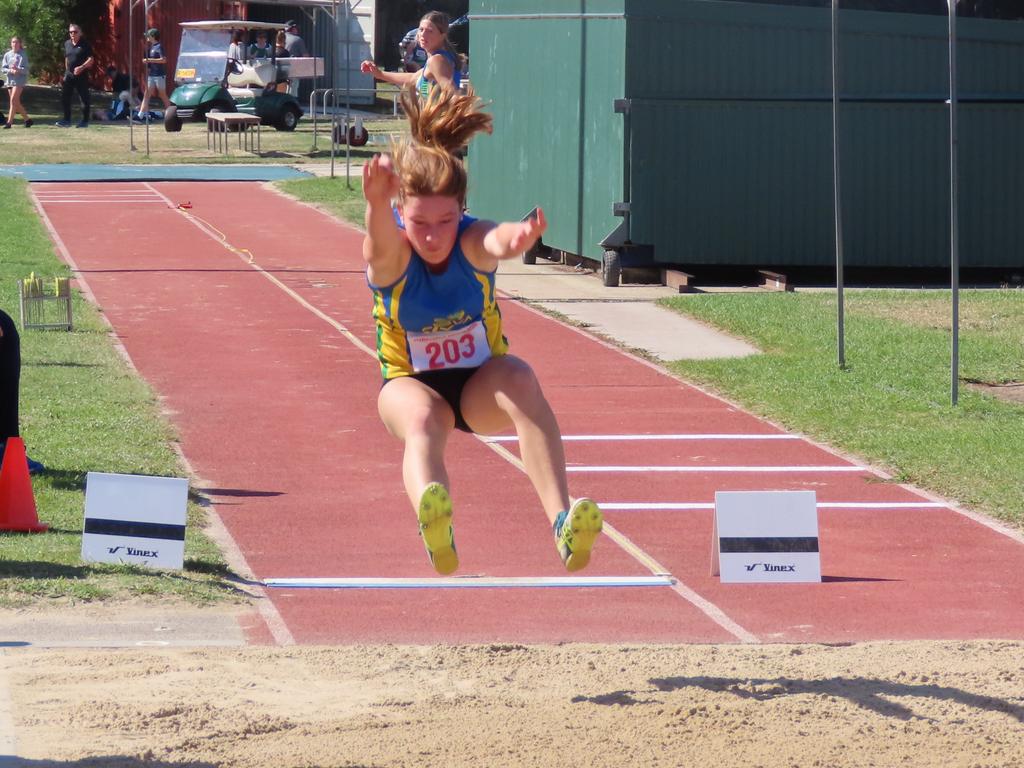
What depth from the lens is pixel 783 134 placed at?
18.4 m

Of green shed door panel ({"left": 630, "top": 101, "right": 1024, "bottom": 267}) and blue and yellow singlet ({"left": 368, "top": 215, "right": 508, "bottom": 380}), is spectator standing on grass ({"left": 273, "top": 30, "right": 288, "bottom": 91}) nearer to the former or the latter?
green shed door panel ({"left": 630, "top": 101, "right": 1024, "bottom": 267})

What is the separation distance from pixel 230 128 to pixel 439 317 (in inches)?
1312

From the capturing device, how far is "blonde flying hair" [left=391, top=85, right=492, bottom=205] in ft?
18.5

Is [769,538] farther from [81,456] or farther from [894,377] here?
[894,377]

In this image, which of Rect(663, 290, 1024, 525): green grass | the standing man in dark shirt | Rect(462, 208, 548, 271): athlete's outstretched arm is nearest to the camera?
Rect(462, 208, 548, 271): athlete's outstretched arm

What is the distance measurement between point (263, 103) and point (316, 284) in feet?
71.1

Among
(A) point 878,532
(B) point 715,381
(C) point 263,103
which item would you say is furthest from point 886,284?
(C) point 263,103

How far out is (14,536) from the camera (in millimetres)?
8125

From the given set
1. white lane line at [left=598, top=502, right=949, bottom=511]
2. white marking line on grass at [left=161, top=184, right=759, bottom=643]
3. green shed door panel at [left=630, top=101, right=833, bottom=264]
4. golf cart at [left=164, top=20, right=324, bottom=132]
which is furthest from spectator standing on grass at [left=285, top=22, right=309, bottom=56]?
white lane line at [left=598, top=502, right=949, bottom=511]

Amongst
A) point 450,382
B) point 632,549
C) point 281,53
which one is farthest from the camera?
point 281,53

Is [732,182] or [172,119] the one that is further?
[172,119]

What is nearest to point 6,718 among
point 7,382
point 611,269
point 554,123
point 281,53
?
point 7,382

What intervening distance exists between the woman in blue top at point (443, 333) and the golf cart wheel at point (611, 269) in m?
12.5

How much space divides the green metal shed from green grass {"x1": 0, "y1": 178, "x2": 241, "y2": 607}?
20.7 feet
